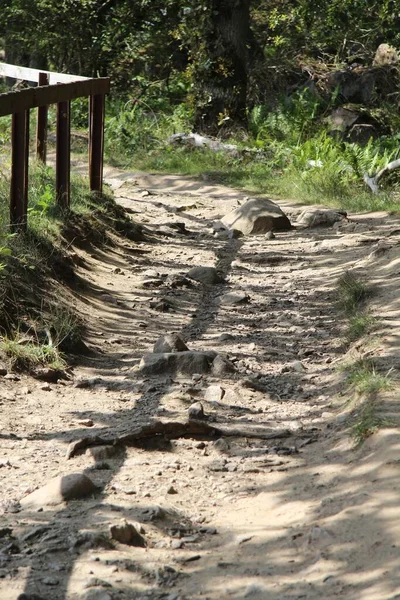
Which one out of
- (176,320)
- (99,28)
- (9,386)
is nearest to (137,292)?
(176,320)

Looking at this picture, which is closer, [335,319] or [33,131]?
[335,319]

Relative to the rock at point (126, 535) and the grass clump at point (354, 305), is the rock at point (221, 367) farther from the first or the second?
the rock at point (126, 535)

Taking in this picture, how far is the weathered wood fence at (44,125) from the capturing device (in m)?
7.30

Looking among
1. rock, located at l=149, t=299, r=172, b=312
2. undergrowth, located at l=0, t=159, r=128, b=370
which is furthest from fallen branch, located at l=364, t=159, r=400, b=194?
rock, located at l=149, t=299, r=172, b=312

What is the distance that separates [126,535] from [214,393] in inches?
73.8

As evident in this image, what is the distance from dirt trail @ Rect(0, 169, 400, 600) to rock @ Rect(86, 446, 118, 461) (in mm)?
14

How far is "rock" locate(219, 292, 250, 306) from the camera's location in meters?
7.81

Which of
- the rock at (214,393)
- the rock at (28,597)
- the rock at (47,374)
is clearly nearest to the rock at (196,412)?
the rock at (214,393)

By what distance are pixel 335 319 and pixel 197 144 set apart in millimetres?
8634

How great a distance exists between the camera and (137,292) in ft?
26.4

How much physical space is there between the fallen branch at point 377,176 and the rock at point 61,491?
8.56 metres

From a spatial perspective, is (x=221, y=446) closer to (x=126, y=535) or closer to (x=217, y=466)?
(x=217, y=466)

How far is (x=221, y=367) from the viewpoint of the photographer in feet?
19.4

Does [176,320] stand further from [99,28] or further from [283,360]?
[99,28]
